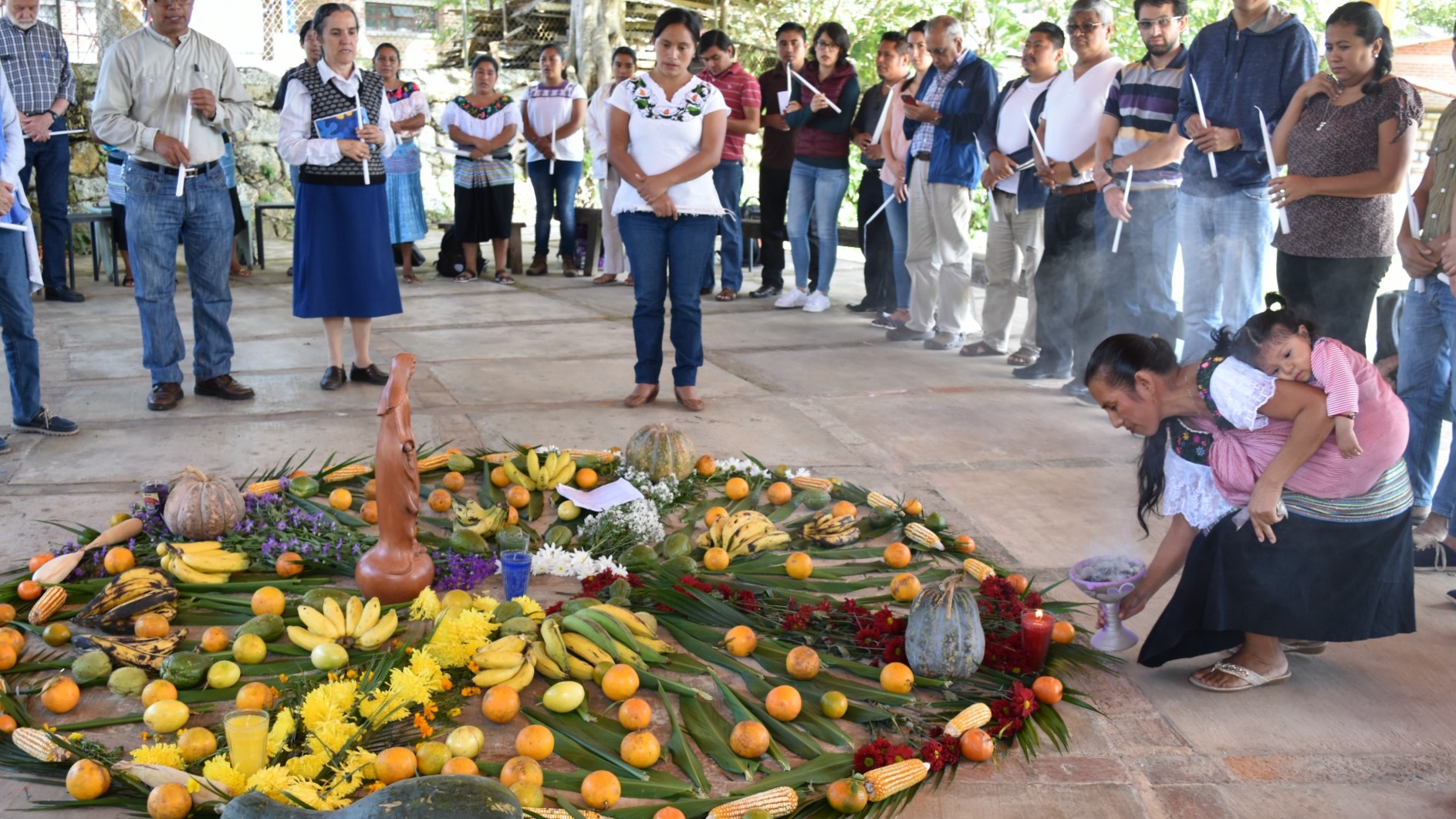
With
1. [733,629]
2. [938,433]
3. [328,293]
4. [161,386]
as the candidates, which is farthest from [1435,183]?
[161,386]

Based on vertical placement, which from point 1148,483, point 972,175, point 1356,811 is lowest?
point 1356,811

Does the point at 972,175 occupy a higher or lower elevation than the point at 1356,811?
higher

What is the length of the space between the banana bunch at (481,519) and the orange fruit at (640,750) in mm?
1391

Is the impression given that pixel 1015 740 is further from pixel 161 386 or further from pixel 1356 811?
pixel 161 386

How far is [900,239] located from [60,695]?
600 centimetres

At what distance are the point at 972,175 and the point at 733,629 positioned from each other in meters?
4.44

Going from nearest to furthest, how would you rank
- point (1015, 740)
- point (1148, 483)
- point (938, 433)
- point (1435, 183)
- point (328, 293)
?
point (1015, 740) → point (1148, 483) → point (1435, 183) → point (938, 433) → point (328, 293)

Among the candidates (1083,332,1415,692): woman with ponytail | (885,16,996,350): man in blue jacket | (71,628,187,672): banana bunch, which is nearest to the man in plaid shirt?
(885,16,996,350): man in blue jacket

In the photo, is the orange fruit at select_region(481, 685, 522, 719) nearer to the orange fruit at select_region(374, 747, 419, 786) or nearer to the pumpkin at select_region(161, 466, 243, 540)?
the orange fruit at select_region(374, 747, 419, 786)

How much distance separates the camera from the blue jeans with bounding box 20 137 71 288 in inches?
322

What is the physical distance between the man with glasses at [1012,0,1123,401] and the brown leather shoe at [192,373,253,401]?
13.4ft

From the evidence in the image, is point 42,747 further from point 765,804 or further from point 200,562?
point 765,804

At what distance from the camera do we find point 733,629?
304 cm

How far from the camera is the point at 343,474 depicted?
4.34m
